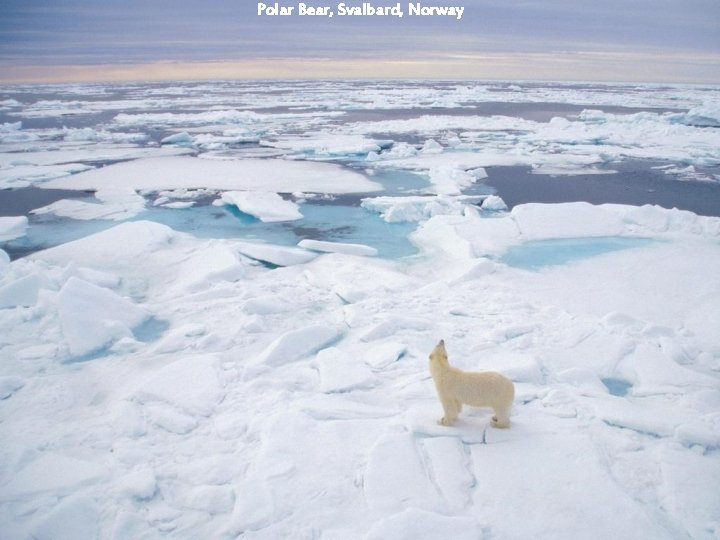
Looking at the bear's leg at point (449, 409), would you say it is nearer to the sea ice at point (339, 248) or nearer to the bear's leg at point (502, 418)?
the bear's leg at point (502, 418)

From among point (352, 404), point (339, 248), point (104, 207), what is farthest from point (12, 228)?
point (352, 404)

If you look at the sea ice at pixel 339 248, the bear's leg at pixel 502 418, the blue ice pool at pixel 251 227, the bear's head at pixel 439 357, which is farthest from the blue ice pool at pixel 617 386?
the sea ice at pixel 339 248

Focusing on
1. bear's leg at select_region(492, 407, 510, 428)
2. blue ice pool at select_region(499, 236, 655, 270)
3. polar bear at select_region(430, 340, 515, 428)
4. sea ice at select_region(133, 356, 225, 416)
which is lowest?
sea ice at select_region(133, 356, 225, 416)

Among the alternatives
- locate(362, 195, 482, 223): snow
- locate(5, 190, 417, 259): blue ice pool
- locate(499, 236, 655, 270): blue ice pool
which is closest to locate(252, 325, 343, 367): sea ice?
locate(5, 190, 417, 259): blue ice pool

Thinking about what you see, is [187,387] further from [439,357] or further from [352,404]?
[439,357]

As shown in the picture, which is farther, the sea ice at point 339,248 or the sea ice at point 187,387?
the sea ice at point 339,248

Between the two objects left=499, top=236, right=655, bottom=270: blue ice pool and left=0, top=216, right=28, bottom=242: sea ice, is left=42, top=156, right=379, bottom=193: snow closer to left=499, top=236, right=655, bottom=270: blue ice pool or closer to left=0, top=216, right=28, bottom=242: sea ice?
left=0, top=216, right=28, bottom=242: sea ice
